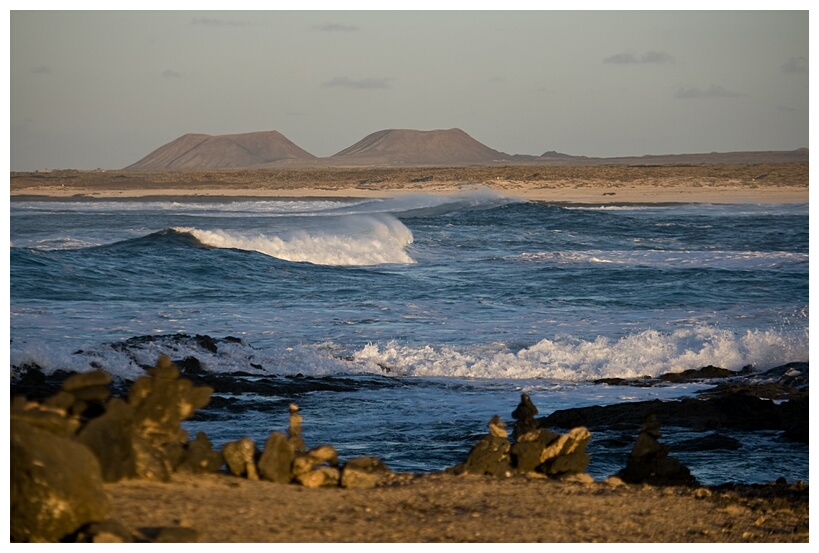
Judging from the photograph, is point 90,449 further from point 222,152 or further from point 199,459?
point 222,152

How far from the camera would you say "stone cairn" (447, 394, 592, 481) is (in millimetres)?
7176

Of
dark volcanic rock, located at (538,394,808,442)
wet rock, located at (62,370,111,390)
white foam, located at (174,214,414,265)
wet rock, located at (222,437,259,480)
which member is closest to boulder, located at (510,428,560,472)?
wet rock, located at (222,437,259,480)

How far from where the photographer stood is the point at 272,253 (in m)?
32.6

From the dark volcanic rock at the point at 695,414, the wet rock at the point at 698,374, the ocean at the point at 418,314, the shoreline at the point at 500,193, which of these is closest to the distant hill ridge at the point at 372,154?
the shoreline at the point at 500,193

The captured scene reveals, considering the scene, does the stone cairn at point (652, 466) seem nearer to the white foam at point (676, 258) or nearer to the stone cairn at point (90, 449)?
the stone cairn at point (90, 449)

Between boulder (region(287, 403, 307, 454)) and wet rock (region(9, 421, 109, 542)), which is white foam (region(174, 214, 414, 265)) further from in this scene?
wet rock (region(9, 421, 109, 542))

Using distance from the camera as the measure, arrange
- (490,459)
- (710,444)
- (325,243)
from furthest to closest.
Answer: (325,243) → (710,444) → (490,459)

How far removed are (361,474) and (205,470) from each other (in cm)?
93

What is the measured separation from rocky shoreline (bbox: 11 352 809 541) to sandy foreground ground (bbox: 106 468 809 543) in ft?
0.07

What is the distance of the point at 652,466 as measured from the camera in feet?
24.8

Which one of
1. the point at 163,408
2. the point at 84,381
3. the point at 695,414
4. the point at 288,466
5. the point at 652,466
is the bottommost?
the point at 695,414

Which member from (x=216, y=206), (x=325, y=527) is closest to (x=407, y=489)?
(x=325, y=527)

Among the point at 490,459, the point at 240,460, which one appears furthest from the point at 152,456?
the point at 490,459
